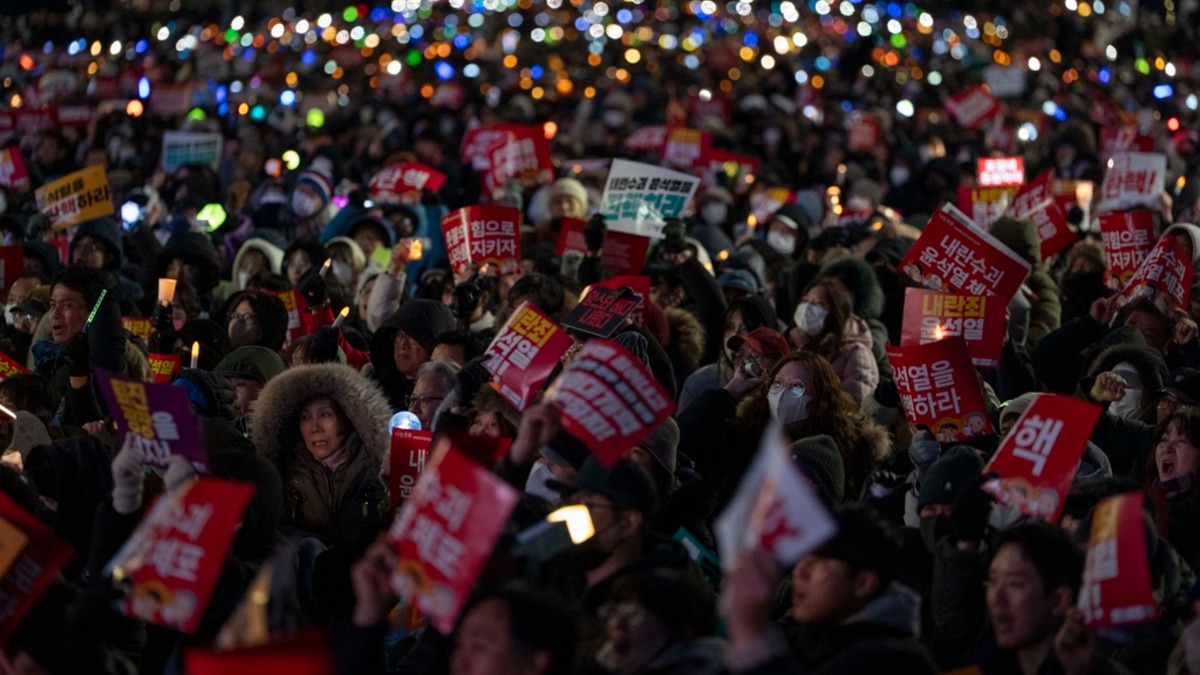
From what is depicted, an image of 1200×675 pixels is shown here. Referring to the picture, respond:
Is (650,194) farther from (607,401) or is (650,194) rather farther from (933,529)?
(607,401)

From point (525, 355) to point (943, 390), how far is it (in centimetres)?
146

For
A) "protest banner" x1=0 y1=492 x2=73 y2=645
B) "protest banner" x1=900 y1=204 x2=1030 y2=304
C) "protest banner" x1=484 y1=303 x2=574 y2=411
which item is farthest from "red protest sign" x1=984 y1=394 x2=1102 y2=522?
"protest banner" x1=900 y1=204 x2=1030 y2=304

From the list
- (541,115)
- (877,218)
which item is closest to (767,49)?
(541,115)

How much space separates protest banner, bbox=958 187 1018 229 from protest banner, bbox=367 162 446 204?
3.49 m

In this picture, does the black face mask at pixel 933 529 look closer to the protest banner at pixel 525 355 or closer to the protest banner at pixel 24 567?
the protest banner at pixel 525 355

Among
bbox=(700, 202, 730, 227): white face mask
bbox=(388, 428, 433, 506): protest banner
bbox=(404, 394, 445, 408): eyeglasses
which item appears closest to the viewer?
bbox=(388, 428, 433, 506): protest banner

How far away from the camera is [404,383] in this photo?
320 inches

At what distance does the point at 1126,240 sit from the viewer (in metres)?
9.54

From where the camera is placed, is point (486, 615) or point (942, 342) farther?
point (942, 342)

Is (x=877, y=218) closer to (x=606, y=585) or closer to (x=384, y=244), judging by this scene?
(x=384, y=244)

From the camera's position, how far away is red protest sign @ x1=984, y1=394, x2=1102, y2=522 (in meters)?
5.41

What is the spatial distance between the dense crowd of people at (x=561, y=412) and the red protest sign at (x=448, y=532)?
80mm

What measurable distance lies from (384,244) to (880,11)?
20462 millimetres

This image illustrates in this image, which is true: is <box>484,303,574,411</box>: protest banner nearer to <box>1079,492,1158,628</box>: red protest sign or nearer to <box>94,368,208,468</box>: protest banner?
<box>94,368,208,468</box>: protest banner
